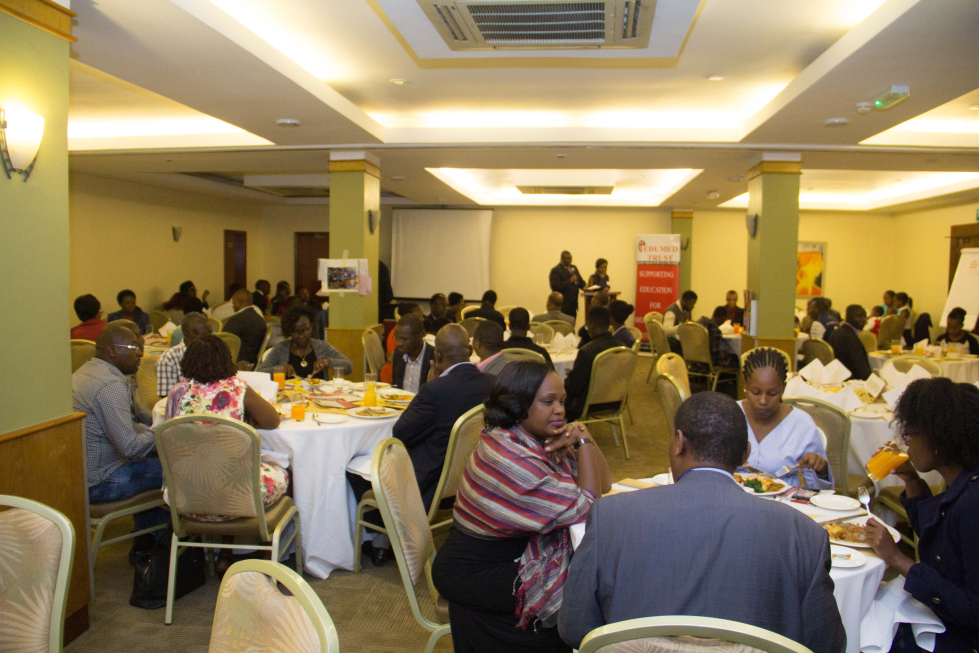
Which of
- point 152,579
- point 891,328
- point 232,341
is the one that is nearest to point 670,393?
point 152,579

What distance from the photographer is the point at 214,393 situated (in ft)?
10.2

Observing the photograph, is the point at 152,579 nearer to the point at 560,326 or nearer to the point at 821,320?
the point at 560,326

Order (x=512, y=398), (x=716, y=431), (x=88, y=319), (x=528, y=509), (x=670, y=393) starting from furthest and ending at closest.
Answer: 1. (x=88, y=319)
2. (x=670, y=393)
3. (x=512, y=398)
4. (x=528, y=509)
5. (x=716, y=431)

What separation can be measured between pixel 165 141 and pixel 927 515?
328 inches

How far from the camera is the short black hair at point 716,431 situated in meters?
1.48

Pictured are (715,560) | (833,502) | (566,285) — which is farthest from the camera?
(566,285)

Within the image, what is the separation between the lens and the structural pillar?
1378 centimetres

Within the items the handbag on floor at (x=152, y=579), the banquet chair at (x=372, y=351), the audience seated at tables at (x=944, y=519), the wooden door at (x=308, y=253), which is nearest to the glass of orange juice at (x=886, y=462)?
the audience seated at tables at (x=944, y=519)

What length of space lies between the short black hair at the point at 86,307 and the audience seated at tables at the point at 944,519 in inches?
253

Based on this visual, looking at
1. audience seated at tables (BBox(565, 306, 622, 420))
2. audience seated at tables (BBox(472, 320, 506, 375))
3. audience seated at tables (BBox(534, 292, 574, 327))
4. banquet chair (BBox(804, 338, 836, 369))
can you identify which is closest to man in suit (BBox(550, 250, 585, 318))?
audience seated at tables (BBox(534, 292, 574, 327))

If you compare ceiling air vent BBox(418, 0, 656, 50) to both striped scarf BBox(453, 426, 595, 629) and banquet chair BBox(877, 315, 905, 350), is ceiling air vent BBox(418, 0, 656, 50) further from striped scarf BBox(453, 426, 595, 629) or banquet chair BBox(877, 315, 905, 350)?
banquet chair BBox(877, 315, 905, 350)

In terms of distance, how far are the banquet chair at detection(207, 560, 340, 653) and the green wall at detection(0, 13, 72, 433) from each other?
6.30 ft

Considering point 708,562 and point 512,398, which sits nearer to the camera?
point 708,562

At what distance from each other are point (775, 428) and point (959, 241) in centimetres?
1192
